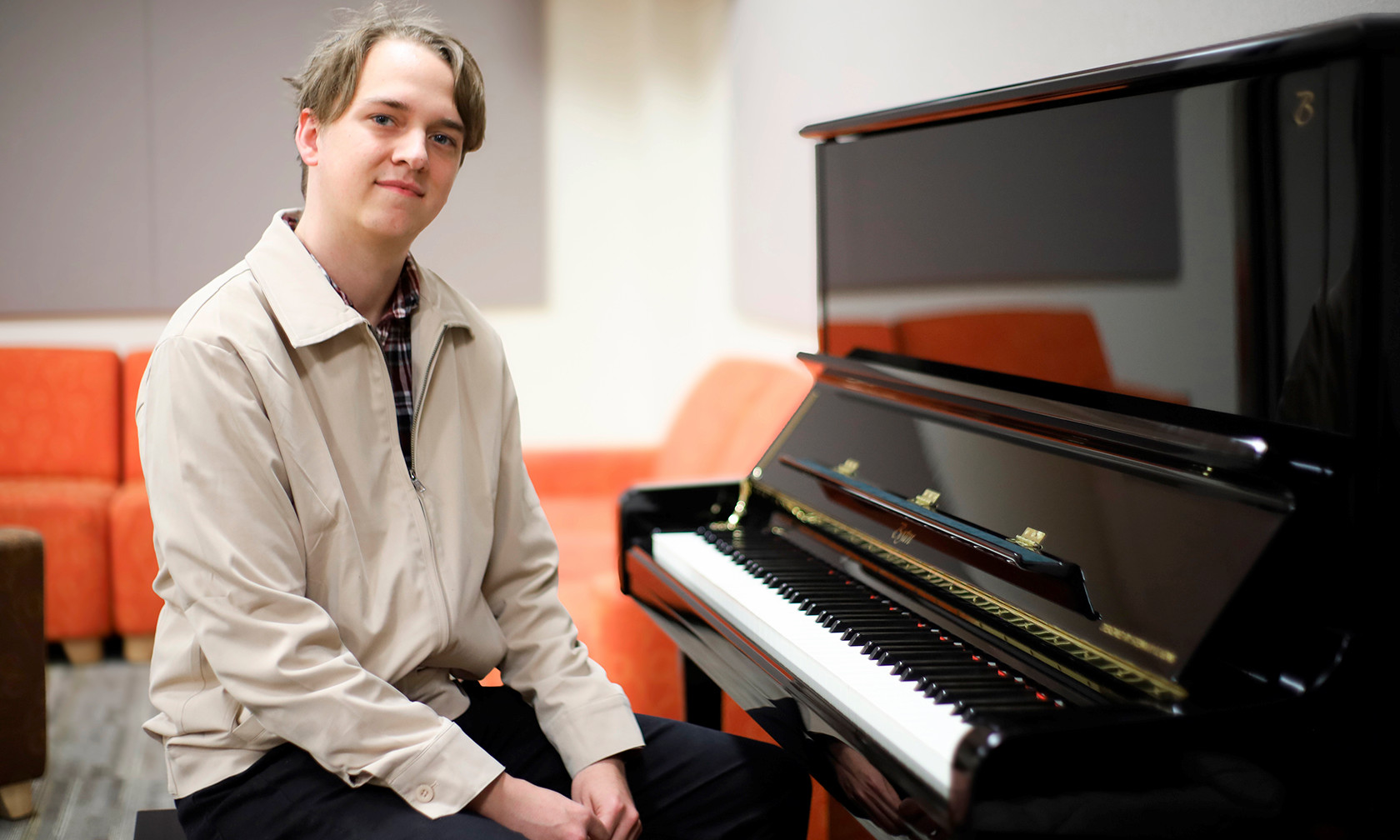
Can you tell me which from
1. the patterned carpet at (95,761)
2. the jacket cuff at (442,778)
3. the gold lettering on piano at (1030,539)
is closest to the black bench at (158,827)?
the jacket cuff at (442,778)

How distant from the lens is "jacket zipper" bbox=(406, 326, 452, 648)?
1.37 metres

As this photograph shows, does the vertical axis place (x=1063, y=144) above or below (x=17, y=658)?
above

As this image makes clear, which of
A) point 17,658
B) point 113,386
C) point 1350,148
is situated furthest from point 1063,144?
point 113,386

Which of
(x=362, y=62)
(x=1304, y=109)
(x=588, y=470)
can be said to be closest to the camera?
(x=1304, y=109)

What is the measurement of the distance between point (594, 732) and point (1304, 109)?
105 centimetres

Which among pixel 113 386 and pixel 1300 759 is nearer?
pixel 1300 759

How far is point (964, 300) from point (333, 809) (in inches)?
42.1

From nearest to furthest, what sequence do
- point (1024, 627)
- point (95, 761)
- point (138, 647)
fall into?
1. point (1024, 627)
2. point (95, 761)
3. point (138, 647)

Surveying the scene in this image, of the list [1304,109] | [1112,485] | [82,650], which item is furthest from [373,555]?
[82,650]

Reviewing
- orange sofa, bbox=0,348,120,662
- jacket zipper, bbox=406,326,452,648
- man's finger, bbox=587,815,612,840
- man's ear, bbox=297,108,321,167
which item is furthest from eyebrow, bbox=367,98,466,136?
orange sofa, bbox=0,348,120,662

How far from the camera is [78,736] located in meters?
2.91

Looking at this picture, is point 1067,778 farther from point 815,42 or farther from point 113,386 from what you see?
point 113,386

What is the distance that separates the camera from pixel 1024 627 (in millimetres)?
1191

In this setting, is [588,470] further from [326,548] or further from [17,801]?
[326,548]
